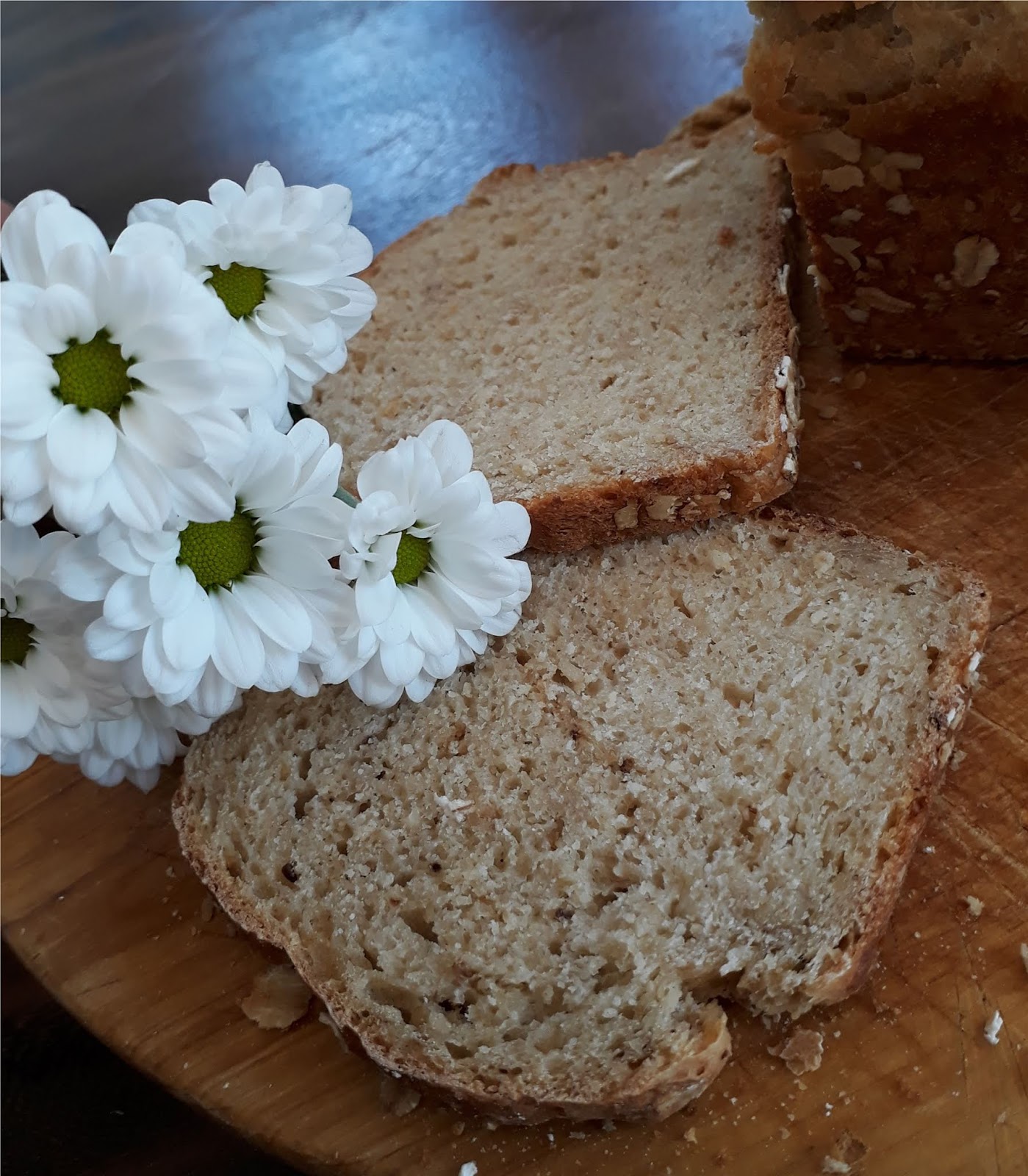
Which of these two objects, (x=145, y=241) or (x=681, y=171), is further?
(x=681, y=171)

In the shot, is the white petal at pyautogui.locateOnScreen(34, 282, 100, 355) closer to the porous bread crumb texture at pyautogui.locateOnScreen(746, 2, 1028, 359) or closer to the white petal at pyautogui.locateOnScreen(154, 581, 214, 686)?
the white petal at pyautogui.locateOnScreen(154, 581, 214, 686)

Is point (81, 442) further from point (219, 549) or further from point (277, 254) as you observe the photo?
point (277, 254)

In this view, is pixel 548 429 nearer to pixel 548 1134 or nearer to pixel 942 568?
pixel 942 568

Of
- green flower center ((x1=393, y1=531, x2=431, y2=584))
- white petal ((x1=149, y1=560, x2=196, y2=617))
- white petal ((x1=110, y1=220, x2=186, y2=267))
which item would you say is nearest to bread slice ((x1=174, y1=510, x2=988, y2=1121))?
green flower center ((x1=393, y1=531, x2=431, y2=584))

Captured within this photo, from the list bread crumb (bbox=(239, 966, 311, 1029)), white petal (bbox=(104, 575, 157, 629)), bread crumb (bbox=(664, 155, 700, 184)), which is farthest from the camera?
bread crumb (bbox=(664, 155, 700, 184))

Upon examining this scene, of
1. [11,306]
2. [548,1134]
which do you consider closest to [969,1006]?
[548,1134]

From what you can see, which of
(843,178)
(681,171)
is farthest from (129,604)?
(681,171)
